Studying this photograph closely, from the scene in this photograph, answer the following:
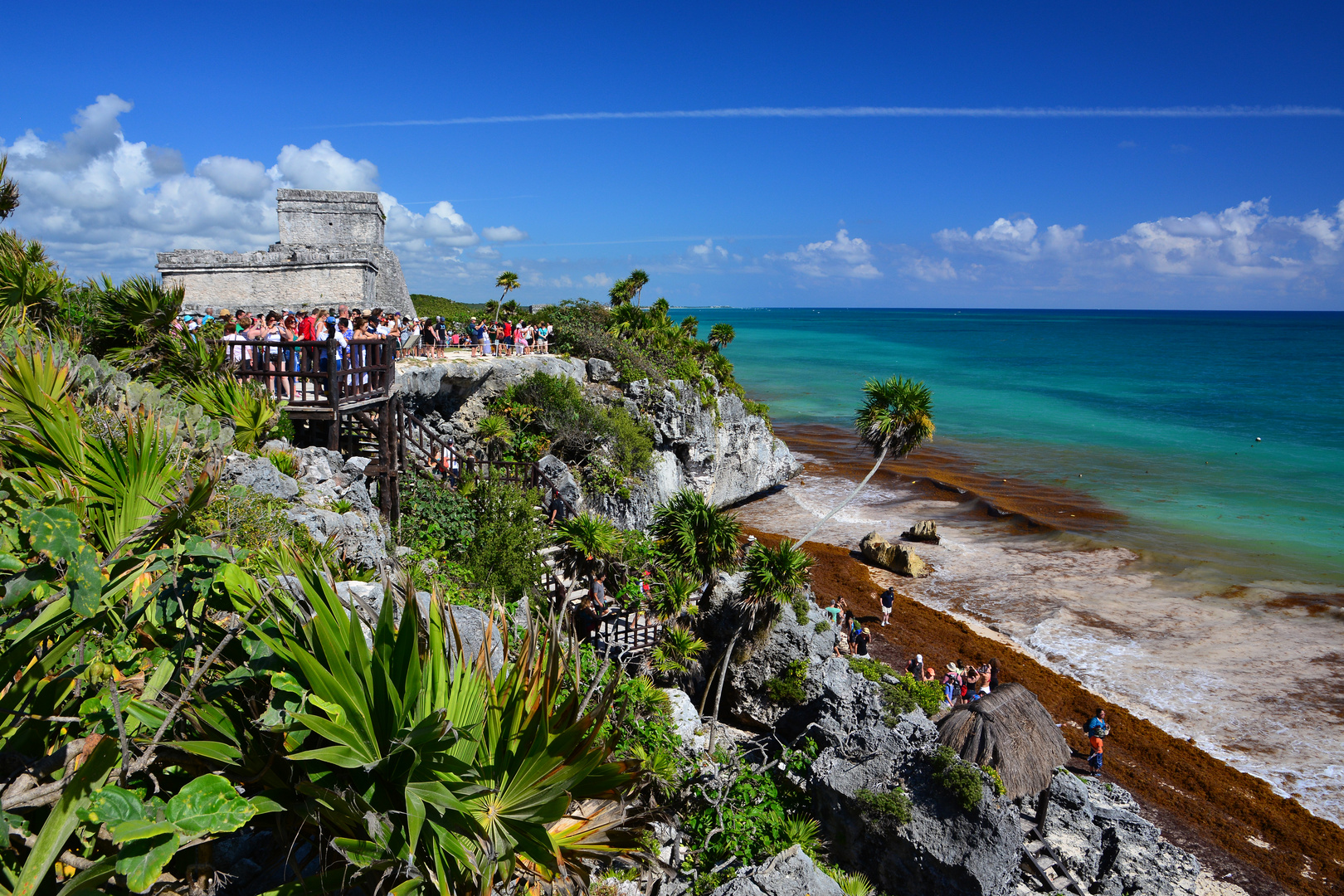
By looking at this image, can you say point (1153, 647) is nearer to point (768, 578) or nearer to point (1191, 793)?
point (1191, 793)

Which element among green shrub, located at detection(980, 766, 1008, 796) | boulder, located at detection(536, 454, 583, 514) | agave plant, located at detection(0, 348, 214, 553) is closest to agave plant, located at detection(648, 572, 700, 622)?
green shrub, located at detection(980, 766, 1008, 796)

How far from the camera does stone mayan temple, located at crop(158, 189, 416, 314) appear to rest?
23500 mm

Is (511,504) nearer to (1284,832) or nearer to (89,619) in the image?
(89,619)

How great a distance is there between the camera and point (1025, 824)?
37.8 feet

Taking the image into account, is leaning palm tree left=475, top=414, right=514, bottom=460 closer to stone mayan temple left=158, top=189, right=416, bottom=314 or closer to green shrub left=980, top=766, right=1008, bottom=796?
stone mayan temple left=158, top=189, right=416, bottom=314

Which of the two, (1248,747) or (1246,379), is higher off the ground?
(1246,379)

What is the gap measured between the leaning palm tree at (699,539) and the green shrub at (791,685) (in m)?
2.22

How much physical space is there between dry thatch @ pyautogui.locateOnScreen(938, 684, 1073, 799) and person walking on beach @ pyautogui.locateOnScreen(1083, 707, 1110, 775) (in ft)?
10.6

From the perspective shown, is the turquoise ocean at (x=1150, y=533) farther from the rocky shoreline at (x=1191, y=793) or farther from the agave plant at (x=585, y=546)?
the agave plant at (x=585, y=546)

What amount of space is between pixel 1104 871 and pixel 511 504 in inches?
474

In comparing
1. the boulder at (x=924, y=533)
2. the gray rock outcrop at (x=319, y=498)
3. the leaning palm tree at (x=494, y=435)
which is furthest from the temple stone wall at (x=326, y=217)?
the boulder at (x=924, y=533)

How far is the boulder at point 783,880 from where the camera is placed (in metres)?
6.28

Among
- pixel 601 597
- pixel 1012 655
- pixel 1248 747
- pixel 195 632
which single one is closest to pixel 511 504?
pixel 601 597

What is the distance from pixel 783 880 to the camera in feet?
21.0
